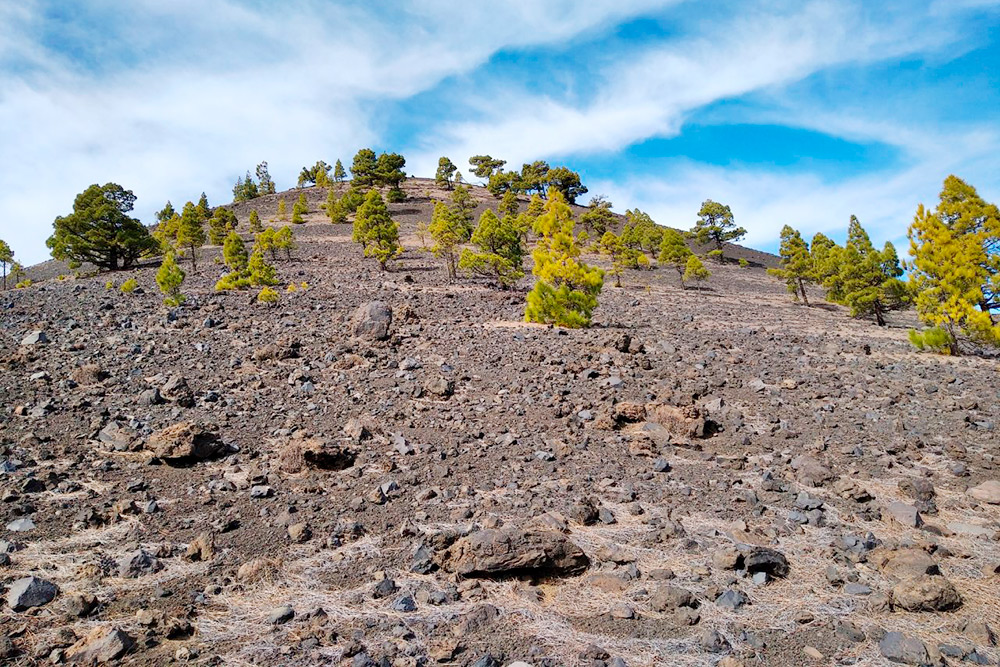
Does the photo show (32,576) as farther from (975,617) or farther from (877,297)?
(877,297)

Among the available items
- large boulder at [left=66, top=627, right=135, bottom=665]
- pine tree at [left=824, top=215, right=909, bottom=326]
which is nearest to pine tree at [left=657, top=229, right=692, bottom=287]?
pine tree at [left=824, top=215, right=909, bottom=326]

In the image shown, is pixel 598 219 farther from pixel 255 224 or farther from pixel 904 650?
pixel 904 650

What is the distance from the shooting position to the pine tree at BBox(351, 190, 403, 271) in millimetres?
38094

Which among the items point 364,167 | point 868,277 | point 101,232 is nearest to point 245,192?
point 364,167

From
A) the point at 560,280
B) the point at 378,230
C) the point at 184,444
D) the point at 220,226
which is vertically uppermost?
the point at 220,226

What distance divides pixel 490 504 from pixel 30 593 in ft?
17.5

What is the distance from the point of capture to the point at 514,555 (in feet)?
19.5

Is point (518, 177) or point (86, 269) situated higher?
point (518, 177)

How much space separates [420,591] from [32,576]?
431 centimetres

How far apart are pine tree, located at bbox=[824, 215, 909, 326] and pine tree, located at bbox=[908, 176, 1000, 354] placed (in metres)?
15.2

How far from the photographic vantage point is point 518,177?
88938 millimetres

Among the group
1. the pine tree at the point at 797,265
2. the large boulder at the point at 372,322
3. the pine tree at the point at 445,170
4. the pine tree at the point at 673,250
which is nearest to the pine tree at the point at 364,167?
Result: the pine tree at the point at 445,170

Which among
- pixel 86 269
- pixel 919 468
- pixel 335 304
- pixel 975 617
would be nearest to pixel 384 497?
pixel 975 617

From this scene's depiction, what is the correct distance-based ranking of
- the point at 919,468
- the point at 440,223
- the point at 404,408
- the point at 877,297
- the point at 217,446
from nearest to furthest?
the point at 919,468, the point at 217,446, the point at 404,408, the point at 877,297, the point at 440,223
